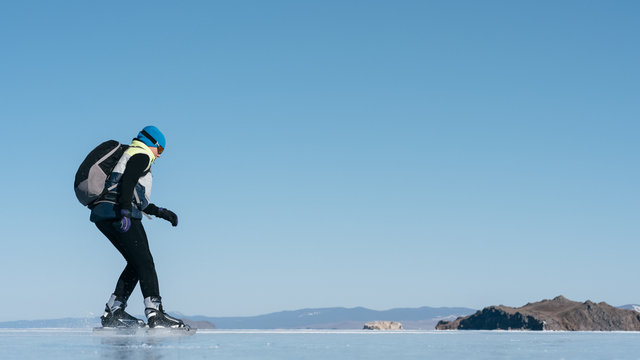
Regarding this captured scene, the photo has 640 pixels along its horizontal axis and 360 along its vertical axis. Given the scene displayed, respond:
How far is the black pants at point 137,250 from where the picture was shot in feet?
31.6

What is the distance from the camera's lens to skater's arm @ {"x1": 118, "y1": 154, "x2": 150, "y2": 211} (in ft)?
30.0

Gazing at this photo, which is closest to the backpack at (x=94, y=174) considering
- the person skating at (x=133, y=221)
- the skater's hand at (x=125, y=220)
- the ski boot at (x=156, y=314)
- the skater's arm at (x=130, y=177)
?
the person skating at (x=133, y=221)

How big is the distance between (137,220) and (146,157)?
0.98 meters

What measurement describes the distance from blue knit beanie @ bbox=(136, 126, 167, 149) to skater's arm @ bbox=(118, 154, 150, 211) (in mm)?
426

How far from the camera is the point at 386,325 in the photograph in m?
31.6

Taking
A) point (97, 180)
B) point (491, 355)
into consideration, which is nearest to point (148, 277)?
point (97, 180)

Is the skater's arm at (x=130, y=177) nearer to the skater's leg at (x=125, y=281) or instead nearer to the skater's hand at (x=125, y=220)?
the skater's hand at (x=125, y=220)

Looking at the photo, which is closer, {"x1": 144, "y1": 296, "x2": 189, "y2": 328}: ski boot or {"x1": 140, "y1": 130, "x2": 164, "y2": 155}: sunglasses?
{"x1": 144, "y1": 296, "x2": 189, "y2": 328}: ski boot

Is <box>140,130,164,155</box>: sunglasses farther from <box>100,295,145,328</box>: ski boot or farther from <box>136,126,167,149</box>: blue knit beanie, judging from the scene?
<box>100,295,145,328</box>: ski boot

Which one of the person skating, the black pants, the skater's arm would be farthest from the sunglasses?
the black pants

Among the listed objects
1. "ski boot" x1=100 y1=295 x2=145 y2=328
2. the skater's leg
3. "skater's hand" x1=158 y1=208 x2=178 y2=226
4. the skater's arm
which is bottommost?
"ski boot" x1=100 y1=295 x2=145 y2=328

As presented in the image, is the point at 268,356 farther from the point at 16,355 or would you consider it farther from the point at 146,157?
the point at 146,157

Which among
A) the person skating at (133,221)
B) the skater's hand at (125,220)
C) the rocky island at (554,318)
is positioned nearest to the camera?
the skater's hand at (125,220)

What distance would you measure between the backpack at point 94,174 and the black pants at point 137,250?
0.44 metres
